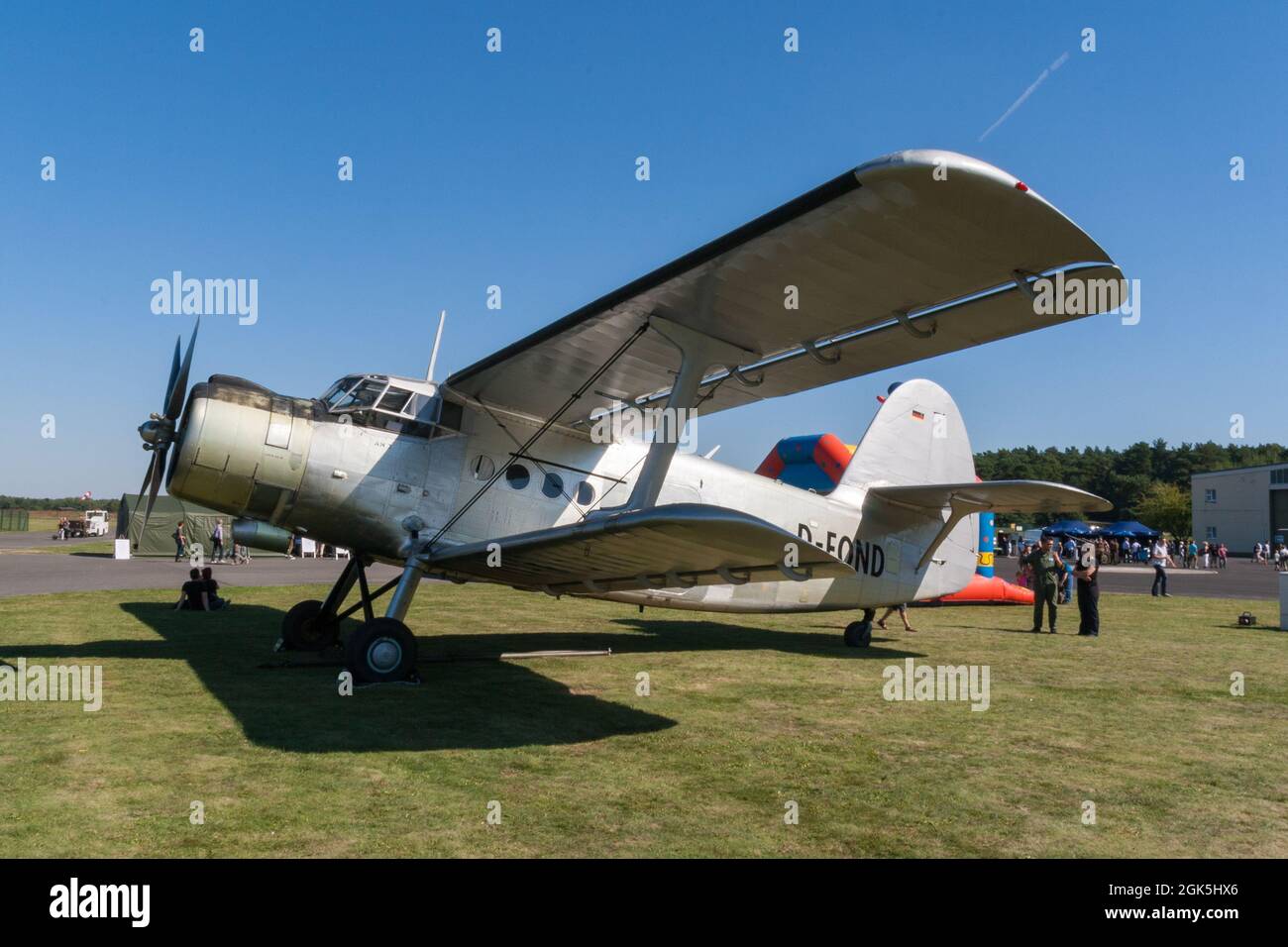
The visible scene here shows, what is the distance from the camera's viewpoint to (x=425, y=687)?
320 inches

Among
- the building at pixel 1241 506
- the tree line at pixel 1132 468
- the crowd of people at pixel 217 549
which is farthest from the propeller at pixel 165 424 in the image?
the tree line at pixel 1132 468

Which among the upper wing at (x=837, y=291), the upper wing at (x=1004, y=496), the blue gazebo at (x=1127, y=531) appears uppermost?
the upper wing at (x=837, y=291)

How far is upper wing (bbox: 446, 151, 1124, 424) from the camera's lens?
4824 mm

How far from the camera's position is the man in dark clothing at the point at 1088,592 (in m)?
14.5

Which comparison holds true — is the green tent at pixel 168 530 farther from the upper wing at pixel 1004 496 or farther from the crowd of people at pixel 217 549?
the upper wing at pixel 1004 496

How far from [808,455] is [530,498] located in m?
17.3

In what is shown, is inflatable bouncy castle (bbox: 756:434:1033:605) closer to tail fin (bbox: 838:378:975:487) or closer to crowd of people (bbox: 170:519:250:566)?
tail fin (bbox: 838:378:975:487)

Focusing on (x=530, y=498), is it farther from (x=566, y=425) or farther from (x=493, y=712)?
(x=493, y=712)

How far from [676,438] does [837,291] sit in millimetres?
1829

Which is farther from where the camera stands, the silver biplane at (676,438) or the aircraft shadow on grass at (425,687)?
the aircraft shadow on grass at (425,687)

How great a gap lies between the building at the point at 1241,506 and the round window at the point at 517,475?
241 feet

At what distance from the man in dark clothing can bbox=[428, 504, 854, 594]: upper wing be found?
9.58 meters

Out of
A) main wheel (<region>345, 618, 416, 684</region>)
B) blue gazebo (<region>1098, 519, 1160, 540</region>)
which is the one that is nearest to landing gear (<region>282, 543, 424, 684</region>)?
main wheel (<region>345, 618, 416, 684</region>)

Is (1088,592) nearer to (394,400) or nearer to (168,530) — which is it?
(394,400)
